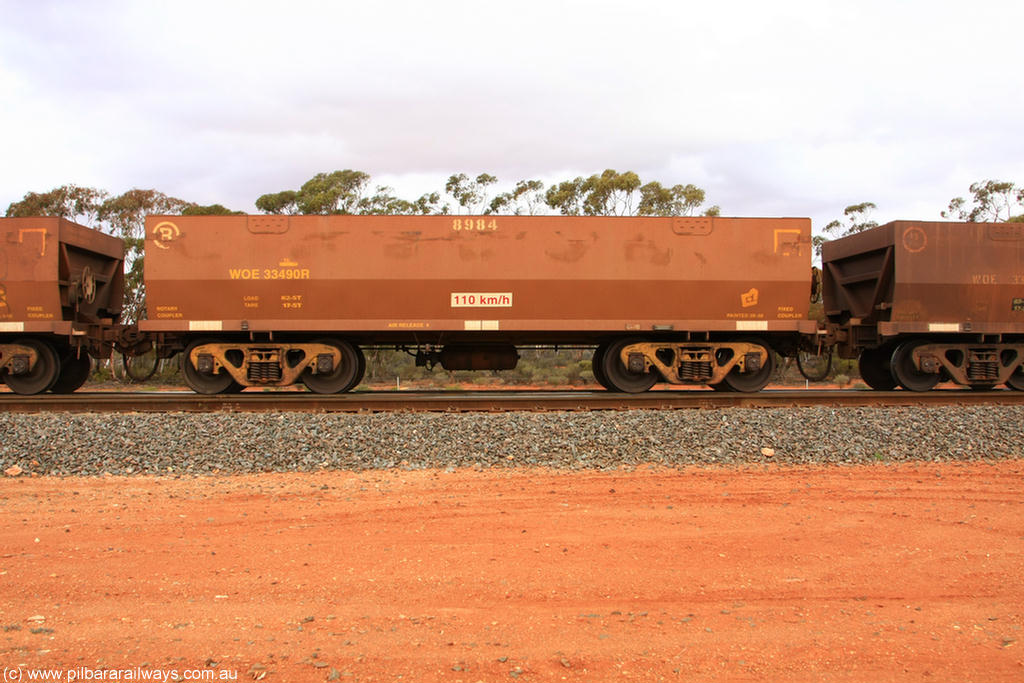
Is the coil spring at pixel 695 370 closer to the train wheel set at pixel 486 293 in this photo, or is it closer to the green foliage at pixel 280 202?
the train wheel set at pixel 486 293

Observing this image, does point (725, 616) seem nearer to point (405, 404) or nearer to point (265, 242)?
point (405, 404)

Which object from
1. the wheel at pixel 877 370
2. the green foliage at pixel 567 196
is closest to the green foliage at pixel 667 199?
the green foliage at pixel 567 196

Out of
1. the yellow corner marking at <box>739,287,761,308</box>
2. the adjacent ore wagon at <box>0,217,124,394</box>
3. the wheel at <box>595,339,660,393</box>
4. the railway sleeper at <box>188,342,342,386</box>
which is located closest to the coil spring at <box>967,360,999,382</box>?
the yellow corner marking at <box>739,287,761,308</box>

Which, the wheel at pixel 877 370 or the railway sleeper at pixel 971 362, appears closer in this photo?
the railway sleeper at pixel 971 362

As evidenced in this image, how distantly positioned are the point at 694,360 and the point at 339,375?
6038mm

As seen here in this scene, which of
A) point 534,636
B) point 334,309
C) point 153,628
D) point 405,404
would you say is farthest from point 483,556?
point 334,309

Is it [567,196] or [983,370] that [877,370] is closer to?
[983,370]

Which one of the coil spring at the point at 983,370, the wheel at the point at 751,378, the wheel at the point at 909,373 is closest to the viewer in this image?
the wheel at the point at 751,378

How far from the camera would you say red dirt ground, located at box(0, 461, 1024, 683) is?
2775mm

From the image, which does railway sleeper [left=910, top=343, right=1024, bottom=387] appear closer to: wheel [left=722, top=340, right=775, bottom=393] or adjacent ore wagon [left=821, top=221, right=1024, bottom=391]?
adjacent ore wagon [left=821, top=221, right=1024, bottom=391]

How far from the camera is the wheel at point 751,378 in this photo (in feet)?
35.4

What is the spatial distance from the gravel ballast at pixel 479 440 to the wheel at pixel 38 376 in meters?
3.02

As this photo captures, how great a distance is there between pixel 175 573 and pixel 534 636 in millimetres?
2234

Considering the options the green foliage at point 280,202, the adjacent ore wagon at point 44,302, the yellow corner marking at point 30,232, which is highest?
the green foliage at point 280,202
